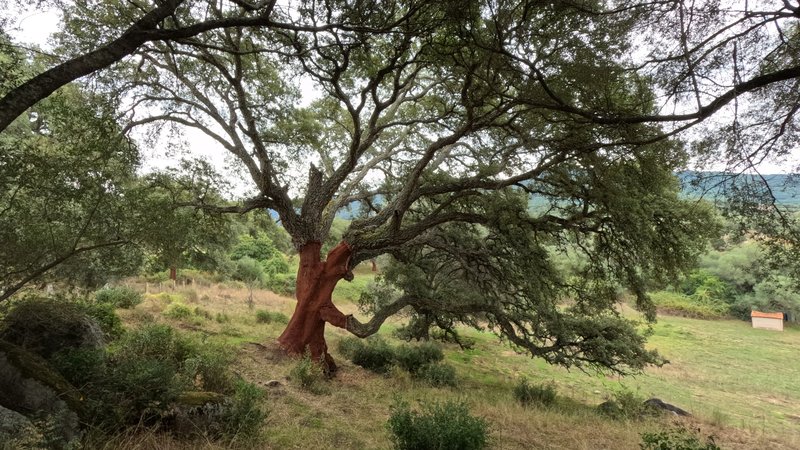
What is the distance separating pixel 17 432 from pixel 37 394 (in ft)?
2.58

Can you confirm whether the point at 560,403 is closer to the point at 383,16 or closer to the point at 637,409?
the point at 637,409

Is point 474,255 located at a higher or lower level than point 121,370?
higher

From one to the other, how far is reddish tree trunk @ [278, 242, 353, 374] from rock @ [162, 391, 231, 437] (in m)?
5.66

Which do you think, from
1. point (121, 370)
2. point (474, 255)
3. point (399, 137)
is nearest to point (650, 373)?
point (474, 255)

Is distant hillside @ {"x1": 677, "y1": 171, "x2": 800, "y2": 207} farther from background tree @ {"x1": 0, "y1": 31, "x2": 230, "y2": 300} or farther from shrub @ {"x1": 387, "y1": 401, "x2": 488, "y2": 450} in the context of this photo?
background tree @ {"x1": 0, "y1": 31, "x2": 230, "y2": 300}

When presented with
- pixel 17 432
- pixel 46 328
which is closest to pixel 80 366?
pixel 46 328

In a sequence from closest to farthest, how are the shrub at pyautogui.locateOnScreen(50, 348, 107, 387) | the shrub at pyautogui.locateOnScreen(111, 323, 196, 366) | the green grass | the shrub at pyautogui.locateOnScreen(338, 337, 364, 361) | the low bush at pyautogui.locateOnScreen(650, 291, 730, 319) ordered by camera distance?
the shrub at pyautogui.locateOnScreen(50, 348, 107, 387)
the shrub at pyautogui.locateOnScreen(111, 323, 196, 366)
the shrub at pyautogui.locateOnScreen(338, 337, 364, 361)
the green grass
the low bush at pyautogui.locateOnScreen(650, 291, 730, 319)

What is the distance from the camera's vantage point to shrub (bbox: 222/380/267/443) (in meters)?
4.66

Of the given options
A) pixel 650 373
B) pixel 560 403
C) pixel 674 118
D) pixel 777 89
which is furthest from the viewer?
pixel 650 373

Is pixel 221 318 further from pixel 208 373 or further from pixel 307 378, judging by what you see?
pixel 208 373

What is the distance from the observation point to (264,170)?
10.4 m

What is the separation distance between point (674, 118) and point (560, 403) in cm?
895

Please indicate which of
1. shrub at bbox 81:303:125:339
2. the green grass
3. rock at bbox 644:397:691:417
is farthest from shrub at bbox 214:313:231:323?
rock at bbox 644:397:691:417

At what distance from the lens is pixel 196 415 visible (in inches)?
183
